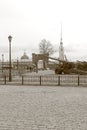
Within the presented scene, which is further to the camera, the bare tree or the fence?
the bare tree

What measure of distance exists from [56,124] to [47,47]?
82228 mm

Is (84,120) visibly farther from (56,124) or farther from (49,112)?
(49,112)

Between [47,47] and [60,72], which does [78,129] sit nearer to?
[60,72]

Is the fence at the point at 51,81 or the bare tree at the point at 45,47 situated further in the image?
the bare tree at the point at 45,47

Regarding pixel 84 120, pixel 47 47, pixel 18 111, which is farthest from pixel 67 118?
pixel 47 47

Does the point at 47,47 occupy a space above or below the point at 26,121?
above

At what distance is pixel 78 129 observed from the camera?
328 inches

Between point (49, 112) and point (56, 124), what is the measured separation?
2420 mm

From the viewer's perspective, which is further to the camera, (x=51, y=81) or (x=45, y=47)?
(x=45, y=47)

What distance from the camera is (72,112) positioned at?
37.7ft

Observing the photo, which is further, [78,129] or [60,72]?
[60,72]

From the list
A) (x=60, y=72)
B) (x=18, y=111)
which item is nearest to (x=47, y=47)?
(x=60, y=72)

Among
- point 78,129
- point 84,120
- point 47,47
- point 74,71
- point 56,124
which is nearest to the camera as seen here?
point 78,129

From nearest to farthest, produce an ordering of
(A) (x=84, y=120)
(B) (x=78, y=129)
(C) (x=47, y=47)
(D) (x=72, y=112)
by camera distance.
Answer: (B) (x=78, y=129) → (A) (x=84, y=120) → (D) (x=72, y=112) → (C) (x=47, y=47)
